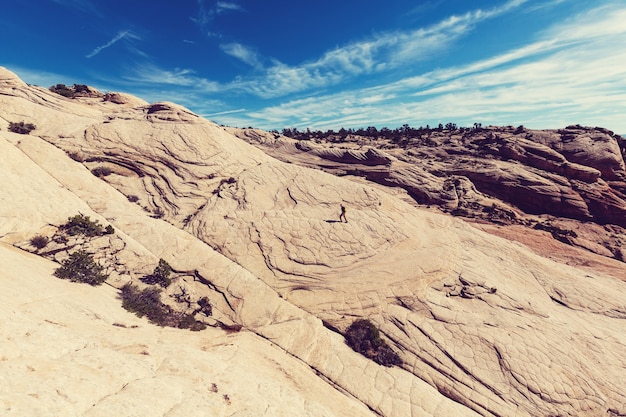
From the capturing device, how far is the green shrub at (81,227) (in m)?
17.8

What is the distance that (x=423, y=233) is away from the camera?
2573cm

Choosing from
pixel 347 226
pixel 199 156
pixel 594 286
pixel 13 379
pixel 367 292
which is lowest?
pixel 594 286

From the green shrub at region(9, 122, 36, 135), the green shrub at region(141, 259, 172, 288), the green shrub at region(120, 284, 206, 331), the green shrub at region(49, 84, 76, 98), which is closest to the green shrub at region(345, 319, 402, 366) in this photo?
the green shrub at region(120, 284, 206, 331)

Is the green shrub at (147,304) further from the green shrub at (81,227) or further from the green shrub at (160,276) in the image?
the green shrub at (81,227)

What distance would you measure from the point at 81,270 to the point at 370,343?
55.7ft

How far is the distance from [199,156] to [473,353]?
1168 inches

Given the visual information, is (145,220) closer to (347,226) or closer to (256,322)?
(256,322)

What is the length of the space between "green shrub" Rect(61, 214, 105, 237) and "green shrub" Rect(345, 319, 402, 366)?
56.3ft

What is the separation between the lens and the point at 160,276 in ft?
58.7

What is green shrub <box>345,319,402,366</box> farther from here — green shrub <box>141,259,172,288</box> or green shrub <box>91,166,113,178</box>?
green shrub <box>91,166,113,178</box>

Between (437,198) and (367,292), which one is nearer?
Answer: (367,292)

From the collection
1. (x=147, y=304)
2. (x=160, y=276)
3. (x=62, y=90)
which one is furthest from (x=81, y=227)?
Answer: (x=62, y=90)

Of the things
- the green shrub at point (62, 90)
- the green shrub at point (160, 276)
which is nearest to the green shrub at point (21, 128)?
the green shrub at point (62, 90)

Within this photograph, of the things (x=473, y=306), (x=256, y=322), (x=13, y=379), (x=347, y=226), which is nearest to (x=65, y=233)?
(x=256, y=322)
